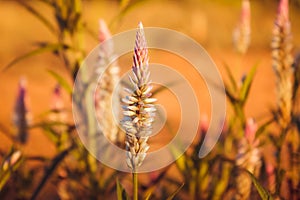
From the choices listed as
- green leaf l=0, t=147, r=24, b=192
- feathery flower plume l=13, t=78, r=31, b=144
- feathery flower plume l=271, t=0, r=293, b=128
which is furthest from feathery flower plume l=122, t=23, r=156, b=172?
feathery flower plume l=13, t=78, r=31, b=144

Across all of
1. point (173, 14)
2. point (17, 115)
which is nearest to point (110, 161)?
point (17, 115)

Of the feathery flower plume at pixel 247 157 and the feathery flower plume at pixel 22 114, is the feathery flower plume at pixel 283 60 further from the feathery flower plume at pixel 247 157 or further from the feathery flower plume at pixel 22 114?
the feathery flower plume at pixel 22 114

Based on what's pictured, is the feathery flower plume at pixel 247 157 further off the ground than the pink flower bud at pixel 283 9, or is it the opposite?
the pink flower bud at pixel 283 9

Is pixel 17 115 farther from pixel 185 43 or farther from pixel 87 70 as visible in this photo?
pixel 185 43

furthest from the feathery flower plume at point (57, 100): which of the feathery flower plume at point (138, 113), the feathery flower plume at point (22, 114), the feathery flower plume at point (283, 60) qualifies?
the feathery flower plume at point (138, 113)

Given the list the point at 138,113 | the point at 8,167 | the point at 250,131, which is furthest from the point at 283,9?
the point at 8,167

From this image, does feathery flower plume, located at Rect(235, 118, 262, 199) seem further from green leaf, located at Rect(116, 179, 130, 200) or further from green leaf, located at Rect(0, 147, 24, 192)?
green leaf, located at Rect(0, 147, 24, 192)
